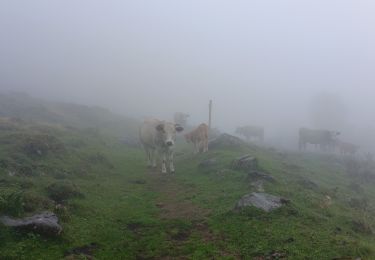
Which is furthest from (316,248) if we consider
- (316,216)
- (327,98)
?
(327,98)

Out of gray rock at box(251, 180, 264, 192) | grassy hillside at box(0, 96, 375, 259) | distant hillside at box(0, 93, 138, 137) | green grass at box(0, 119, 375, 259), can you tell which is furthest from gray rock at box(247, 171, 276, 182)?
distant hillside at box(0, 93, 138, 137)

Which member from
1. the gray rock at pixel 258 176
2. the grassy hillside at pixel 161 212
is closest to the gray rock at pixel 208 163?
the grassy hillside at pixel 161 212

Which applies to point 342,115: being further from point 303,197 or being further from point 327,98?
point 303,197

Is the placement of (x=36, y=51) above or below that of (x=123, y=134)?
above

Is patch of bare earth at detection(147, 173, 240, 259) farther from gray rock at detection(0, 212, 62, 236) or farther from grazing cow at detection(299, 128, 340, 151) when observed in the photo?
grazing cow at detection(299, 128, 340, 151)

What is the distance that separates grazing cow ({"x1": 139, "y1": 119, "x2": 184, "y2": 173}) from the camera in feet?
89.0

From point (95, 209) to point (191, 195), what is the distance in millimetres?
5155

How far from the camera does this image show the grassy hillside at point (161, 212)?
504 inches

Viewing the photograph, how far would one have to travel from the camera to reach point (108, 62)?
158875mm

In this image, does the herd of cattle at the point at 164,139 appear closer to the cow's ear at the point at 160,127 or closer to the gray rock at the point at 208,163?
the cow's ear at the point at 160,127

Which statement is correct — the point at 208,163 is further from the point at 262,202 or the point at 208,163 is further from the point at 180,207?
the point at 262,202

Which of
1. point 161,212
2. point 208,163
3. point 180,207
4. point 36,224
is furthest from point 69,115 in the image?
point 36,224

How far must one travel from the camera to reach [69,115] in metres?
61.5

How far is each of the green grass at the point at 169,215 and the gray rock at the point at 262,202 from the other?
322 millimetres
